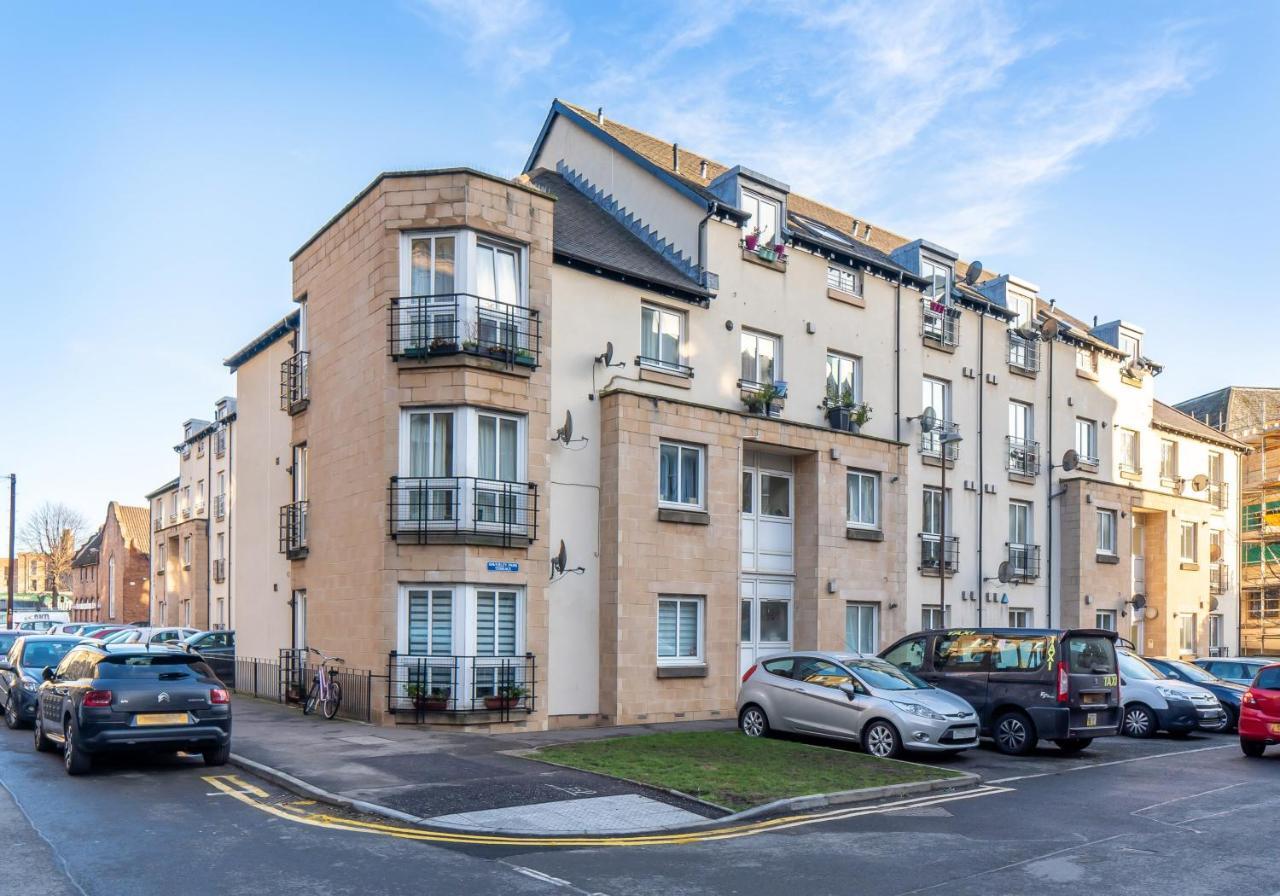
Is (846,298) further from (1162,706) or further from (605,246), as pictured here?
(1162,706)

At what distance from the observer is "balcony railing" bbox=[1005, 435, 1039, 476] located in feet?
105

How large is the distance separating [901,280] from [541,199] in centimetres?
1162

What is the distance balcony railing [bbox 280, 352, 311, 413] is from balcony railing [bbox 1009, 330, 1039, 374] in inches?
772

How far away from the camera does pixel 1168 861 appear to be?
→ 981 centimetres

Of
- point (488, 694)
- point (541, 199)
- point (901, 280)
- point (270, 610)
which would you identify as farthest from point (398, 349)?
point (901, 280)

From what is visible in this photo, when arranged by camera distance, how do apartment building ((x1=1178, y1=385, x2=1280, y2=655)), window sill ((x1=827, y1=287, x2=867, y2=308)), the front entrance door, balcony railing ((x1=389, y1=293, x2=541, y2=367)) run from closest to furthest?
1. balcony railing ((x1=389, y1=293, x2=541, y2=367))
2. the front entrance door
3. window sill ((x1=827, y1=287, x2=867, y2=308))
4. apartment building ((x1=1178, y1=385, x2=1280, y2=655))

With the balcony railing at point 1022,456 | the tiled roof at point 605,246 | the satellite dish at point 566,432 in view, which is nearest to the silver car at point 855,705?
the satellite dish at point 566,432

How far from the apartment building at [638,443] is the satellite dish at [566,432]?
7cm

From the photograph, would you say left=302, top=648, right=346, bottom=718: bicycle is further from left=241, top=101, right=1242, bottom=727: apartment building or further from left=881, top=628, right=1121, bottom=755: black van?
left=881, top=628, right=1121, bottom=755: black van

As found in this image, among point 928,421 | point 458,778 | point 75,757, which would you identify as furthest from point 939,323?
point 75,757

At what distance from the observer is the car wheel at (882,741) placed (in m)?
15.9

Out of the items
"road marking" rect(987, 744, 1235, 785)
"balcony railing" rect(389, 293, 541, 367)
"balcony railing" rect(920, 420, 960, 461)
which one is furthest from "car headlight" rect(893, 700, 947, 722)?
"balcony railing" rect(920, 420, 960, 461)

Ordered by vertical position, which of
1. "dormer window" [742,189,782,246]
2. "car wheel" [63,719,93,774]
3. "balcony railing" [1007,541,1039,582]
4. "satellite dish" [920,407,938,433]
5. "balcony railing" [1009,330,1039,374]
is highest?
"dormer window" [742,189,782,246]

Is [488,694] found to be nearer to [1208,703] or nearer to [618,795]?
[618,795]
